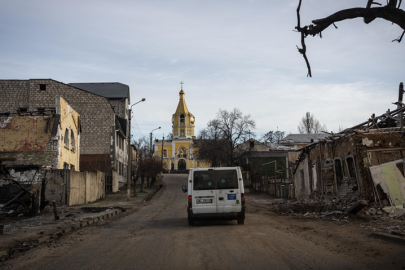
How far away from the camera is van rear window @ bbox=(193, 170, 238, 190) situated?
1426 cm

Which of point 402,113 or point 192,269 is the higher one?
point 402,113

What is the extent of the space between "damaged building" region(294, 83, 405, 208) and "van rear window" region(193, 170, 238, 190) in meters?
6.28

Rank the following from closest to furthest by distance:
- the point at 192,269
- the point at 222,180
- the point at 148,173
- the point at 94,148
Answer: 1. the point at 192,269
2. the point at 222,180
3. the point at 94,148
4. the point at 148,173

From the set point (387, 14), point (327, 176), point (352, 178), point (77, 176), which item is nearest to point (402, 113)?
point (352, 178)

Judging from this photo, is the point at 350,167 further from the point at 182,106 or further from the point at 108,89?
the point at 182,106

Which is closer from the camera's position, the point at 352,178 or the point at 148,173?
the point at 352,178

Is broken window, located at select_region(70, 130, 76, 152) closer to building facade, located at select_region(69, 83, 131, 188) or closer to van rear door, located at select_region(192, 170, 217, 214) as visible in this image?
building facade, located at select_region(69, 83, 131, 188)

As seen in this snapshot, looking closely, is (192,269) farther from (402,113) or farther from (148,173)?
(148,173)

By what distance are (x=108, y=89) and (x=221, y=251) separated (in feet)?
157

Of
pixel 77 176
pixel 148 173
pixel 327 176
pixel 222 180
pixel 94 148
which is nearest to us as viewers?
pixel 222 180

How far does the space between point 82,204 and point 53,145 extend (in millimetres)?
4515

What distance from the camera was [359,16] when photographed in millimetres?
5113

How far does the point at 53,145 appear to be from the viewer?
2600 centimetres

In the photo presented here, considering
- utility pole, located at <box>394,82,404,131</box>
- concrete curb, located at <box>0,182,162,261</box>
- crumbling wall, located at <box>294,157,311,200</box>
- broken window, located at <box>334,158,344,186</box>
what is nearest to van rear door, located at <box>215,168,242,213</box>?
concrete curb, located at <box>0,182,162,261</box>
